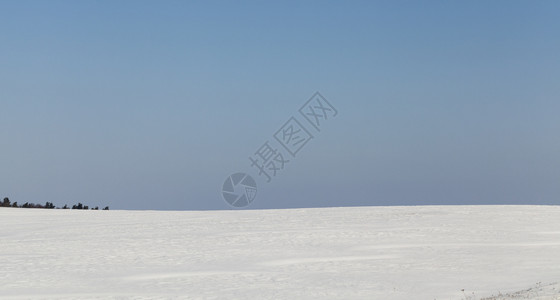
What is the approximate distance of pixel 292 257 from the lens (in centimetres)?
1664

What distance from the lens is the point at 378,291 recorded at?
12953 mm

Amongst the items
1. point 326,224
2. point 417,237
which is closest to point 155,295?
point 417,237

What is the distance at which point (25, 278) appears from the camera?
1438 centimetres

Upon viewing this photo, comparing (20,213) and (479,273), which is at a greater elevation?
(20,213)

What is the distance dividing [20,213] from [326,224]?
14.0 m

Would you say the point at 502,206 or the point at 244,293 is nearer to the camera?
the point at 244,293

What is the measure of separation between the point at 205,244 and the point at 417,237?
559 cm

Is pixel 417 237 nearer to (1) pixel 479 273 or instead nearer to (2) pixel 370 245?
(2) pixel 370 245

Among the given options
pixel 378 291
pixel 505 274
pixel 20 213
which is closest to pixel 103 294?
pixel 378 291

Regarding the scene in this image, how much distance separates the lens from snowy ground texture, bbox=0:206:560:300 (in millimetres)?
13086

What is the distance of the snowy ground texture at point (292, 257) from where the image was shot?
515 inches

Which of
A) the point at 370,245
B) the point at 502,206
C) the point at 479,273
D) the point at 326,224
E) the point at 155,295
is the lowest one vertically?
the point at 155,295

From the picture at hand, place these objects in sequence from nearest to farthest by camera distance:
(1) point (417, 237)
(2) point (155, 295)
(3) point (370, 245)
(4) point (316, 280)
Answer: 1. (2) point (155, 295)
2. (4) point (316, 280)
3. (3) point (370, 245)
4. (1) point (417, 237)

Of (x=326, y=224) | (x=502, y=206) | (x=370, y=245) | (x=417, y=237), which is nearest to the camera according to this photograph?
(x=370, y=245)
